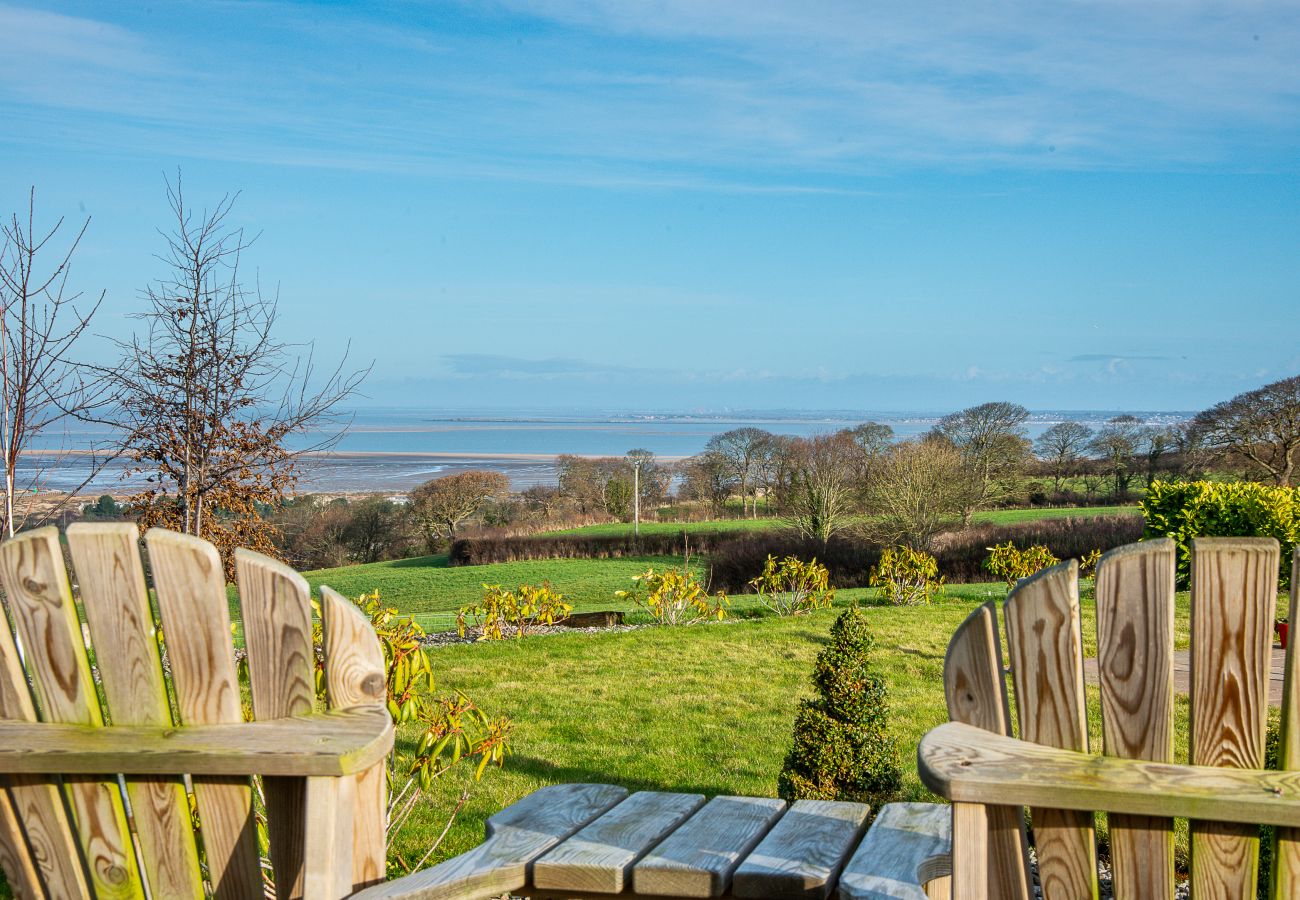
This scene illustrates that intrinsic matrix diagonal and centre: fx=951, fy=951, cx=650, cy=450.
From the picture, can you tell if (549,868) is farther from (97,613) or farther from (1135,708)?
(1135,708)

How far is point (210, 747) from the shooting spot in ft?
5.82

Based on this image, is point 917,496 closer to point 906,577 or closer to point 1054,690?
point 906,577

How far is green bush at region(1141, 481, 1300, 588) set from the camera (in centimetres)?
1180

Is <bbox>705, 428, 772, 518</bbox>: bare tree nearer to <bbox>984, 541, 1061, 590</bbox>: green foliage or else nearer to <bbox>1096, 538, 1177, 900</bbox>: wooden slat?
<bbox>984, 541, 1061, 590</bbox>: green foliage

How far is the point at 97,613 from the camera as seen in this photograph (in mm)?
1828

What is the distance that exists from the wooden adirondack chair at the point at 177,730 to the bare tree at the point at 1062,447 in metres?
35.4

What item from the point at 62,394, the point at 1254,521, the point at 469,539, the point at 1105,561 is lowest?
the point at 469,539

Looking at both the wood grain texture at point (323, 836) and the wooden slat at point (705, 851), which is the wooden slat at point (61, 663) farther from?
the wooden slat at point (705, 851)

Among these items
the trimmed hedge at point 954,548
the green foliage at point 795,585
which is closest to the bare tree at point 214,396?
the green foliage at point 795,585

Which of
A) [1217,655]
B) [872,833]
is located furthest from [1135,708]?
[872,833]

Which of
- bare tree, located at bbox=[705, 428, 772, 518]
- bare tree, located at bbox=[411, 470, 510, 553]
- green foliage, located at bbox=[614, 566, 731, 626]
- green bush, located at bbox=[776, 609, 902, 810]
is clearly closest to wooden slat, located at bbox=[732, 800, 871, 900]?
green bush, located at bbox=[776, 609, 902, 810]

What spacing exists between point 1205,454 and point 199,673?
27927 mm

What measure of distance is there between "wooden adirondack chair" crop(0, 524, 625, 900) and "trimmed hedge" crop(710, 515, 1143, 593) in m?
21.8

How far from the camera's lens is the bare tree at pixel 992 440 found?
31.1 m
